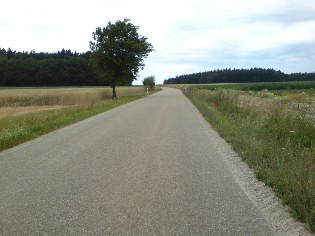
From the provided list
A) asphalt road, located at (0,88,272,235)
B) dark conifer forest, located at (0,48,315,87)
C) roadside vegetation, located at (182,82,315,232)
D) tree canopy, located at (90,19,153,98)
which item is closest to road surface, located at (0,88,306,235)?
asphalt road, located at (0,88,272,235)

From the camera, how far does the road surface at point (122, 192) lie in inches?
192

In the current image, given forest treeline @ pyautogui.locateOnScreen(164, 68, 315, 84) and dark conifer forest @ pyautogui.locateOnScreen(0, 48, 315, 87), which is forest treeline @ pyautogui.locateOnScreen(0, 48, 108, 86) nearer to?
dark conifer forest @ pyautogui.locateOnScreen(0, 48, 315, 87)

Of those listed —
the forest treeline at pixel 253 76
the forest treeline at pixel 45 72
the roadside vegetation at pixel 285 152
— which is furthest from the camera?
the forest treeline at pixel 253 76

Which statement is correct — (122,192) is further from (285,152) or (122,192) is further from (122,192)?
(285,152)

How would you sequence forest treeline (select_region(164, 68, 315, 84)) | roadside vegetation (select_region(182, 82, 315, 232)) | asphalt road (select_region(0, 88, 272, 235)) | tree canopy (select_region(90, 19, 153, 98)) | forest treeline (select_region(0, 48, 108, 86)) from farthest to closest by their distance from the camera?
forest treeline (select_region(164, 68, 315, 84)) < forest treeline (select_region(0, 48, 108, 86)) < tree canopy (select_region(90, 19, 153, 98)) < roadside vegetation (select_region(182, 82, 315, 232)) < asphalt road (select_region(0, 88, 272, 235))

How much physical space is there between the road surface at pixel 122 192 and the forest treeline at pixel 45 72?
304ft

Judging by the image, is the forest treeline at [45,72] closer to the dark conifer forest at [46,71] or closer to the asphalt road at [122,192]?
the dark conifer forest at [46,71]

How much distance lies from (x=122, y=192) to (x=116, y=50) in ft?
154

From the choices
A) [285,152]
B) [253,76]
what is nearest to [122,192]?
[285,152]

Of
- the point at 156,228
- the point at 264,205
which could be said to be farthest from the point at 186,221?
the point at 264,205

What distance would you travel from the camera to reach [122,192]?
21.0 ft

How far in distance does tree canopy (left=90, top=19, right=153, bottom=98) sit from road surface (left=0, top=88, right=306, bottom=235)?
41.5 metres

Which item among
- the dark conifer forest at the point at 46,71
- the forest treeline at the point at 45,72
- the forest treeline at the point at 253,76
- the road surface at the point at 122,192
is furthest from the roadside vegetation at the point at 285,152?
the forest treeline at the point at 253,76

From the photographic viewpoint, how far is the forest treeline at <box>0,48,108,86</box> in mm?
102375
